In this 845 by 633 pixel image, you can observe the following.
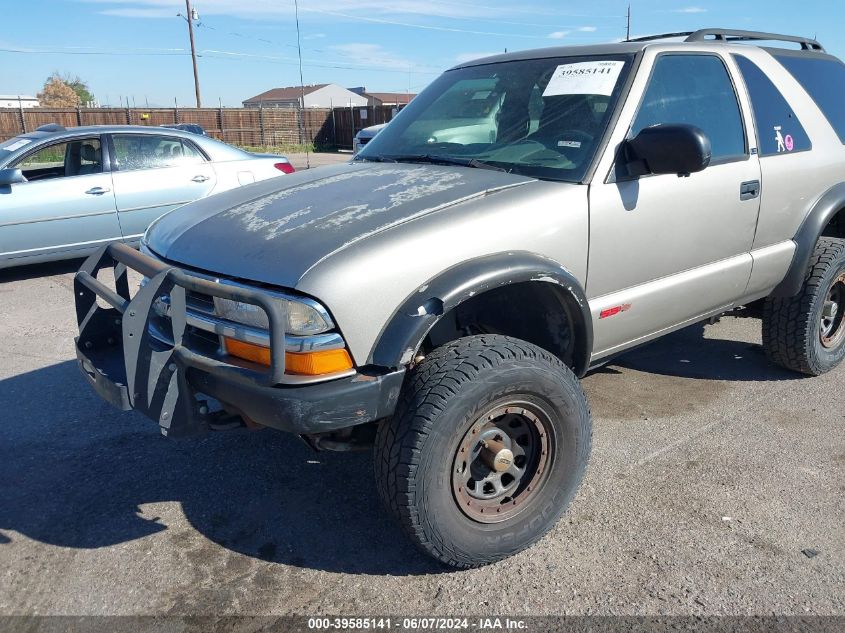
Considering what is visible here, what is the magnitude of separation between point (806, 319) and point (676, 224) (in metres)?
1.52

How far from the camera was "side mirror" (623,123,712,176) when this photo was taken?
3076mm

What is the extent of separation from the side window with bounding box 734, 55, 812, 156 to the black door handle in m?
0.23

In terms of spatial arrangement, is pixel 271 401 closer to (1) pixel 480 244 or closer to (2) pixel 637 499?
(1) pixel 480 244

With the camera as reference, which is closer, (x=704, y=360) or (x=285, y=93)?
(x=704, y=360)

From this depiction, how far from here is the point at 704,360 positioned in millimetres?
5082

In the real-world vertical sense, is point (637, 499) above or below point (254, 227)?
below

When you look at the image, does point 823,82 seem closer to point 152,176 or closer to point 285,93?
point 152,176

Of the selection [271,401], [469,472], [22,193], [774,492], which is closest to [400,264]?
[271,401]

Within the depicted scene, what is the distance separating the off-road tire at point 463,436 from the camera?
8.33 ft

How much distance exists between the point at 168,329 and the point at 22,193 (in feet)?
17.4

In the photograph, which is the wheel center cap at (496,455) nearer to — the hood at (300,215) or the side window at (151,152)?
the hood at (300,215)

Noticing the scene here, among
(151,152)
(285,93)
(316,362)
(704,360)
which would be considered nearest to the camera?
(316,362)

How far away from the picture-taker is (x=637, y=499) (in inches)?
130

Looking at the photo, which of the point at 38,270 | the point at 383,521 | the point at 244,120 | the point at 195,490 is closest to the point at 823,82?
the point at 383,521
